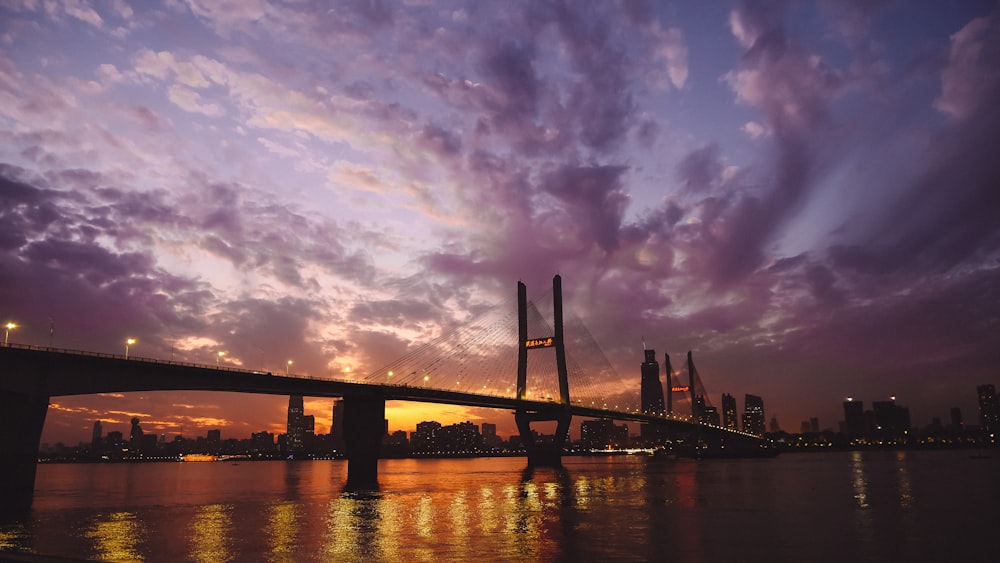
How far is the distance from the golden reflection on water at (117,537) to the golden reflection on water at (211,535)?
7.54ft

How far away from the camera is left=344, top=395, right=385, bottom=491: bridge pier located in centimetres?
7762

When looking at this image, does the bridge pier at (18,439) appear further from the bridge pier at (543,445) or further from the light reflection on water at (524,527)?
the bridge pier at (543,445)

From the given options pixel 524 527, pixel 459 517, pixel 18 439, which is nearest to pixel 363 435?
pixel 18 439

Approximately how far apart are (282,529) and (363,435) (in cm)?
4486

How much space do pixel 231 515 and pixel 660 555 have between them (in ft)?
102

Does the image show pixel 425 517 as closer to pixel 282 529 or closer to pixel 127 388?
pixel 282 529

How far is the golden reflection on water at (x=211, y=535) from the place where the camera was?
1050 inches

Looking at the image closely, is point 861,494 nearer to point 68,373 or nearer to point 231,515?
point 231,515

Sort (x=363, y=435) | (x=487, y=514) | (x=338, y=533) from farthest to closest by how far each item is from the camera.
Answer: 1. (x=363, y=435)
2. (x=487, y=514)
3. (x=338, y=533)

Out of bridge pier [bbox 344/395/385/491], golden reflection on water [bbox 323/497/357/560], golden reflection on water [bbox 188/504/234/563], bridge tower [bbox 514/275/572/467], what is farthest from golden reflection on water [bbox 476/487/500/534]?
bridge tower [bbox 514/275/572/467]

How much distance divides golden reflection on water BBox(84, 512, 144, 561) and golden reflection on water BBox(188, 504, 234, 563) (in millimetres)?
2297

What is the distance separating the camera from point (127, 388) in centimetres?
5522

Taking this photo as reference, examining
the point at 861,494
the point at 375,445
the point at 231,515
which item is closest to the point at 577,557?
the point at 231,515

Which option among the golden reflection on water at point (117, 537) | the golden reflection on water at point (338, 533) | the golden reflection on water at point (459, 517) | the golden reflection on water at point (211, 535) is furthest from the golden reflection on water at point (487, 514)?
the golden reflection on water at point (117, 537)
